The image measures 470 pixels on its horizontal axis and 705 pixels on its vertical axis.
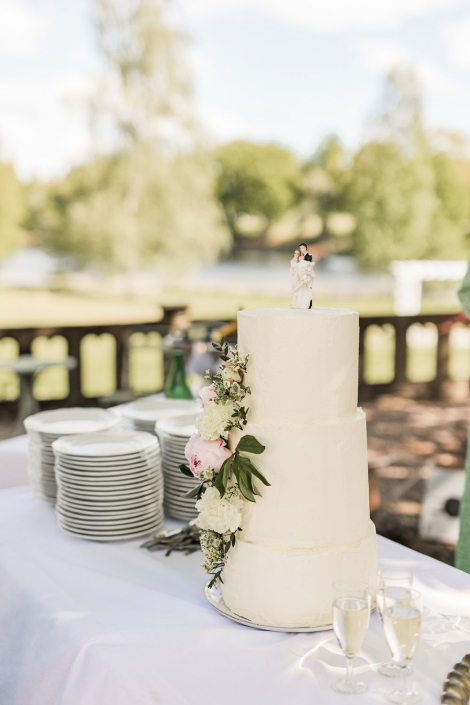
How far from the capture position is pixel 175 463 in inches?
59.4

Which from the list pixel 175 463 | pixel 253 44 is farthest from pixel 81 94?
pixel 175 463

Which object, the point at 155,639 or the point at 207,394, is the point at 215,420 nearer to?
the point at 207,394

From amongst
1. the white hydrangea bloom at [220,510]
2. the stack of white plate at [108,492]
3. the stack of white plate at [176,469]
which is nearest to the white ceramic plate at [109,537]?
the stack of white plate at [108,492]

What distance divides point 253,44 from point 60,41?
5.34 meters

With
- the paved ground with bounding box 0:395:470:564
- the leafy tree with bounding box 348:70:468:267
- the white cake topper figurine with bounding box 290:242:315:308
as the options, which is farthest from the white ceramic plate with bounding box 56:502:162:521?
the leafy tree with bounding box 348:70:468:267

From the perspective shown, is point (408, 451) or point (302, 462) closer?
point (302, 462)

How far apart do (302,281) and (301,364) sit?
15 centimetres

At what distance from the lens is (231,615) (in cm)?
106

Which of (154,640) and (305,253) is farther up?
(305,253)

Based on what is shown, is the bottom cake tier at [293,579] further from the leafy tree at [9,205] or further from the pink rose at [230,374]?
the leafy tree at [9,205]

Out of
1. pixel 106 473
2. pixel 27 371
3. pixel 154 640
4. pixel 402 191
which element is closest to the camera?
pixel 154 640

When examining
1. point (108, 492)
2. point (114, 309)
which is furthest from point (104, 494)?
point (114, 309)

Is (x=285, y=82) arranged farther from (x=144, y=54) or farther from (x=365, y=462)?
(x=365, y=462)

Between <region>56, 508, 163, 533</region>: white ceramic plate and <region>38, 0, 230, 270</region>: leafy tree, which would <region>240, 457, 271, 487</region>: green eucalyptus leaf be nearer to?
<region>56, 508, 163, 533</region>: white ceramic plate
